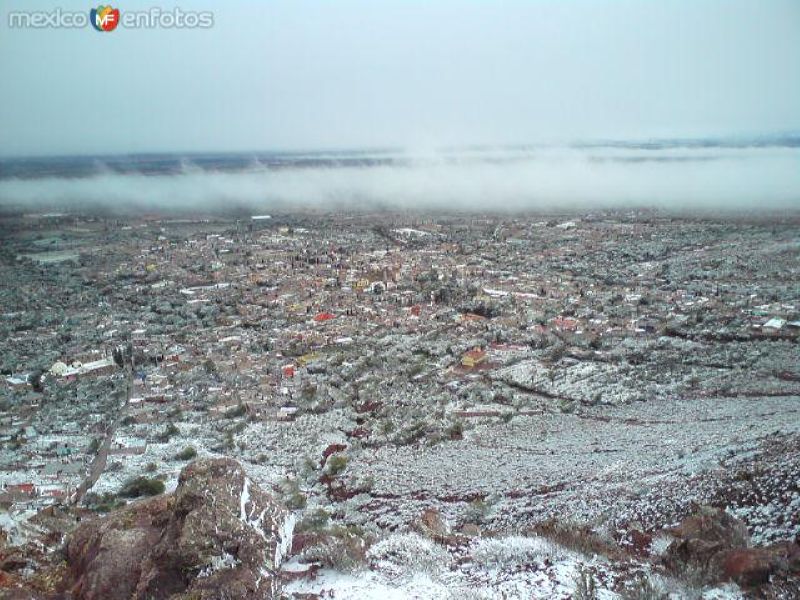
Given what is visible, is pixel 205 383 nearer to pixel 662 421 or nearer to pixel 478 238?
pixel 662 421

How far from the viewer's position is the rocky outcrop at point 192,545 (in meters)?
4.31

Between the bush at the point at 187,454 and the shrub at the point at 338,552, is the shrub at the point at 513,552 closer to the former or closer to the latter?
the shrub at the point at 338,552

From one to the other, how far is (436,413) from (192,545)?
20.5ft

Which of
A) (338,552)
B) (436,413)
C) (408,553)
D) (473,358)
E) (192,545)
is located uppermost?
(192,545)

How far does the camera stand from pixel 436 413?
10.3 m

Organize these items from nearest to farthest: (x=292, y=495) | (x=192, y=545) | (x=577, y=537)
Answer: (x=192, y=545) < (x=577, y=537) < (x=292, y=495)

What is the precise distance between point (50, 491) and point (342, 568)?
5331mm

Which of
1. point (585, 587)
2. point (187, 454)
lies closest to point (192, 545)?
point (585, 587)

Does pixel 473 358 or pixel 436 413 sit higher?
pixel 473 358

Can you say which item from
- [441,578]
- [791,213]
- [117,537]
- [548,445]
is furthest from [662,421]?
[791,213]

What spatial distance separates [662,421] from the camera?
9.48 metres

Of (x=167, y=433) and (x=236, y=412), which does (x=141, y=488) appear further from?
(x=236, y=412)

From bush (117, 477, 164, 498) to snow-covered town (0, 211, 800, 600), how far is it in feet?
0.13

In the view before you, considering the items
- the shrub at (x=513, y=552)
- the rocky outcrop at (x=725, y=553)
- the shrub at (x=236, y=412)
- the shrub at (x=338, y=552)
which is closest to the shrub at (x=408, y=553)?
the shrub at (x=338, y=552)
